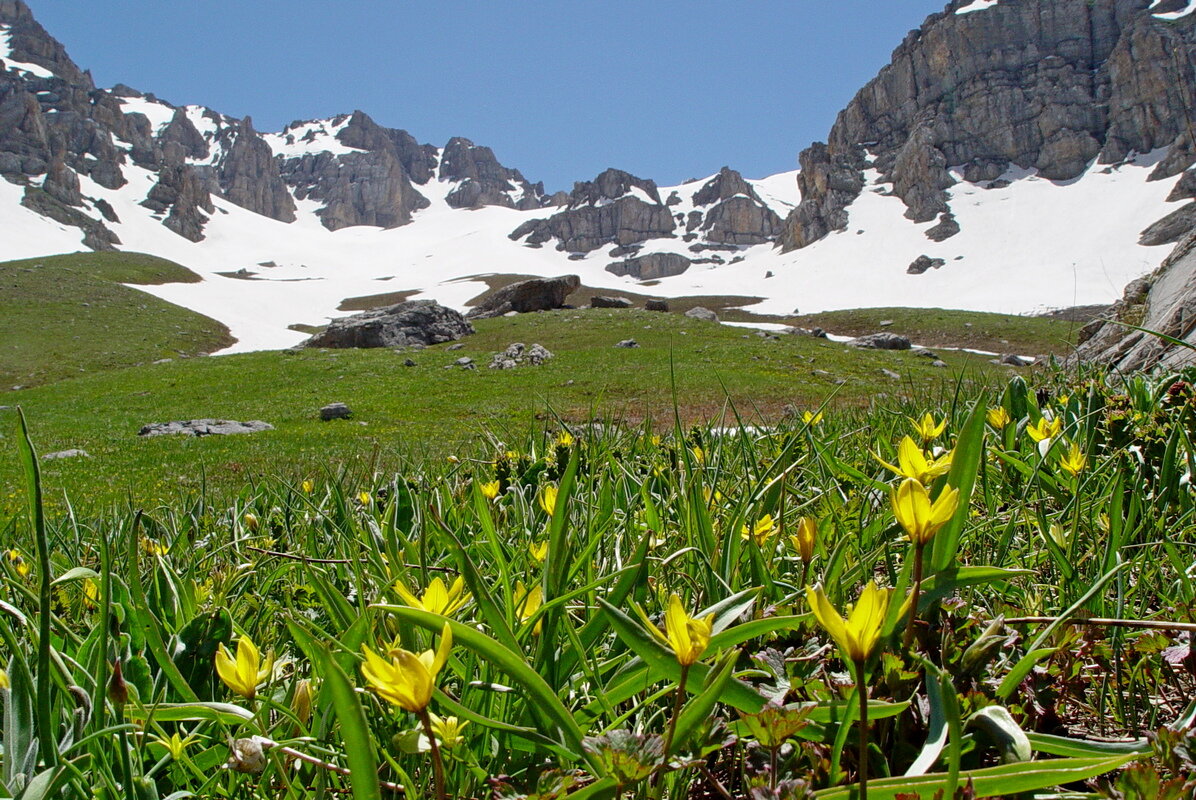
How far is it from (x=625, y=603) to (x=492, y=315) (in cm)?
5844

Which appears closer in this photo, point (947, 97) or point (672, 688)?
point (672, 688)

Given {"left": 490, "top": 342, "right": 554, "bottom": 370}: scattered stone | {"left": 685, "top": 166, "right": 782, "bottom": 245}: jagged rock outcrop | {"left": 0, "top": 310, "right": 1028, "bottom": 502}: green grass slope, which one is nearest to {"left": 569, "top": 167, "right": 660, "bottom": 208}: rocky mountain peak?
{"left": 685, "top": 166, "right": 782, "bottom": 245}: jagged rock outcrop

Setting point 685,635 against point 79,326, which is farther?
point 79,326

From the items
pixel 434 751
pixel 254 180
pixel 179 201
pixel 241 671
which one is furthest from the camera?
pixel 254 180

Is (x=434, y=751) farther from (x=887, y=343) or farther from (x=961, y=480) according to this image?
(x=887, y=343)

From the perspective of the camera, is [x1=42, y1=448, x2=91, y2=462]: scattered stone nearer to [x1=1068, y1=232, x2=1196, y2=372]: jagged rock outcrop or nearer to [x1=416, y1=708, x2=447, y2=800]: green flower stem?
[x1=1068, y1=232, x2=1196, y2=372]: jagged rock outcrop

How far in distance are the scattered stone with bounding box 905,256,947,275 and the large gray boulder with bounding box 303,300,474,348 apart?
65.9 m

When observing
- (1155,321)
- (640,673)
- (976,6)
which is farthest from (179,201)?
(640,673)

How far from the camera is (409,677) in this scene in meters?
0.61

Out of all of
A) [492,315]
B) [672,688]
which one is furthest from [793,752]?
[492,315]

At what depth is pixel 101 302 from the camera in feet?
178

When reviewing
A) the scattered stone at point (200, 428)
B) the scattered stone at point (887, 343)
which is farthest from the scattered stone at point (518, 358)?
the scattered stone at point (887, 343)

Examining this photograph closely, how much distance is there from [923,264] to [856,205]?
24.4 meters

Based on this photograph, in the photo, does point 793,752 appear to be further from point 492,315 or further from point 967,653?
point 492,315
